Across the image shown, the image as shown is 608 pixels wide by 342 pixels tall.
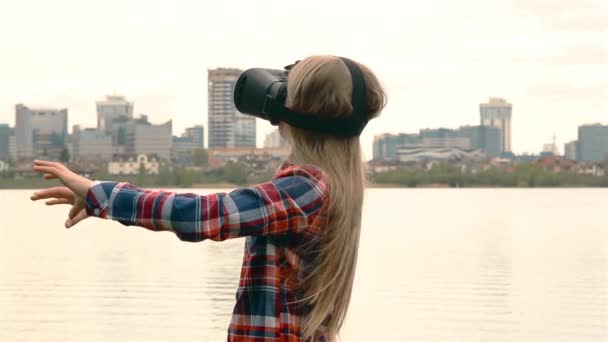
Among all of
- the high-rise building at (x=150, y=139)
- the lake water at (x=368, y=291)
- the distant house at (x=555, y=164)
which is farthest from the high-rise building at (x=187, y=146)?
the lake water at (x=368, y=291)

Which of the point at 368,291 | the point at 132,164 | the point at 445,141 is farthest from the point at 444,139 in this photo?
the point at 368,291

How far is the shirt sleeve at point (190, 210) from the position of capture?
219cm

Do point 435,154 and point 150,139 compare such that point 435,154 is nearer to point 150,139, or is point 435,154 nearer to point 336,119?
point 150,139

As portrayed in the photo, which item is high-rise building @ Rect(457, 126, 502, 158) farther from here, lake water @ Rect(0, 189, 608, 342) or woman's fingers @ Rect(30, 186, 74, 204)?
woman's fingers @ Rect(30, 186, 74, 204)

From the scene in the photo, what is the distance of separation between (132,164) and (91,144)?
917 inches

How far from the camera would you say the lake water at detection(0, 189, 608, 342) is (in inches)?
521

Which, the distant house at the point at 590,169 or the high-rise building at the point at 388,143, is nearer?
the distant house at the point at 590,169

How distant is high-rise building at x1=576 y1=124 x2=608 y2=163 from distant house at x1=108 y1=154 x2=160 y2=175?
215 ft

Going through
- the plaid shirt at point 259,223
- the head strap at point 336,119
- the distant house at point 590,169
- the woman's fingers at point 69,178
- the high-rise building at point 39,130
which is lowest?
the plaid shirt at point 259,223

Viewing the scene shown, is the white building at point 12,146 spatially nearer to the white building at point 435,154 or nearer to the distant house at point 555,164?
the white building at point 435,154

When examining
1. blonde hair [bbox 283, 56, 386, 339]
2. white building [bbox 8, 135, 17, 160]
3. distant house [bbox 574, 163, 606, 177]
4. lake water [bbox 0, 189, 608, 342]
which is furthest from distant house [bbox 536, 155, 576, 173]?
blonde hair [bbox 283, 56, 386, 339]

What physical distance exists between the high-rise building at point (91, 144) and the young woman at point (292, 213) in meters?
156

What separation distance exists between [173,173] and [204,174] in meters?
4.93

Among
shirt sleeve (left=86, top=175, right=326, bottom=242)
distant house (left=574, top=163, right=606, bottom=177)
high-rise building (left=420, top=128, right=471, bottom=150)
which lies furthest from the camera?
high-rise building (left=420, top=128, right=471, bottom=150)
